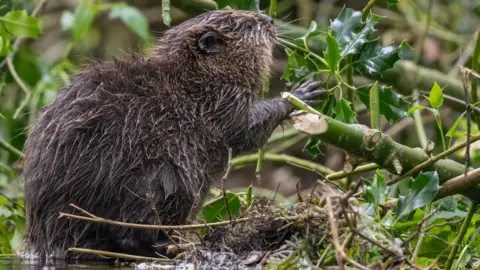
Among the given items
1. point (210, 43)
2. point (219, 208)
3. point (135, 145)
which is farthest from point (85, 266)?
point (210, 43)

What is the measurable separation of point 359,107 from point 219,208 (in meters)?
1.79

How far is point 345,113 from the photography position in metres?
3.77

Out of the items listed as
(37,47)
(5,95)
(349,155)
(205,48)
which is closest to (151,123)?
(205,48)

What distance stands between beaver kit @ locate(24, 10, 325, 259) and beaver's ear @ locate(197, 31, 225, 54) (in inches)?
2.7

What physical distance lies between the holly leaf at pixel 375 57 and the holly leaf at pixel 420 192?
101 cm

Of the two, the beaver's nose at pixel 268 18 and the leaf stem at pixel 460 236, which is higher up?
the beaver's nose at pixel 268 18

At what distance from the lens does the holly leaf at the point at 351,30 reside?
155 inches

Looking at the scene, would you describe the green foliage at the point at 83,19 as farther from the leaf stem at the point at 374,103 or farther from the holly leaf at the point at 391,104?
the leaf stem at the point at 374,103

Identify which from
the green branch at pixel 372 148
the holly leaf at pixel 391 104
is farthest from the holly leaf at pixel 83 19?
the green branch at pixel 372 148

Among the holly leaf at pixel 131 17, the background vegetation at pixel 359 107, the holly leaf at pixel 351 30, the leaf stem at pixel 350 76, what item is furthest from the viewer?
the holly leaf at pixel 131 17

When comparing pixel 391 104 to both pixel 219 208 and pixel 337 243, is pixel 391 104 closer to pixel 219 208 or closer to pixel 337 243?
pixel 219 208

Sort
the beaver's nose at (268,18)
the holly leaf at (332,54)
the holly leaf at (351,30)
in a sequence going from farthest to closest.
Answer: the beaver's nose at (268,18) < the holly leaf at (351,30) < the holly leaf at (332,54)

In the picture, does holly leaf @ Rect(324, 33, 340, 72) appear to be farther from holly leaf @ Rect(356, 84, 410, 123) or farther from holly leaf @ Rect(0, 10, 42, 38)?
holly leaf @ Rect(0, 10, 42, 38)

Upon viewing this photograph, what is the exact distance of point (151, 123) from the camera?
3957 mm
